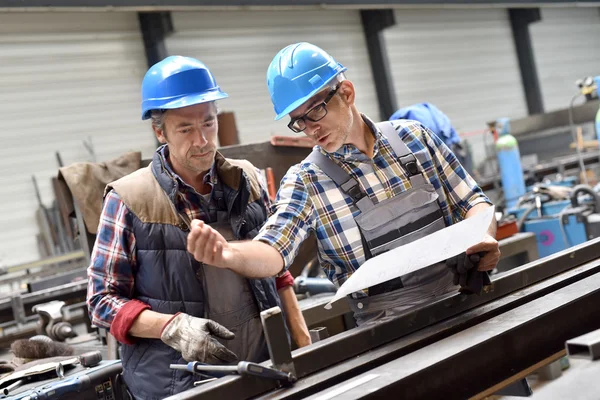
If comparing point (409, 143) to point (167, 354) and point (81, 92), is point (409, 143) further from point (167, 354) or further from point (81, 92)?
point (81, 92)

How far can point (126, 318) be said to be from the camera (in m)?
1.54

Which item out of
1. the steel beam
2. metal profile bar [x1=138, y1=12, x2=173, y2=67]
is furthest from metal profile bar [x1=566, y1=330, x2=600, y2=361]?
metal profile bar [x1=138, y1=12, x2=173, y2=67]

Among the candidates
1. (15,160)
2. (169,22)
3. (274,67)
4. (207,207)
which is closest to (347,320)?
(207,207)

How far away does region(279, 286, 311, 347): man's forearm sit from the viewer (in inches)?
72.0

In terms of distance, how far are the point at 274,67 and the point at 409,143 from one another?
396 mm

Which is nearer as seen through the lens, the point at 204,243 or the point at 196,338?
the point at 204,243

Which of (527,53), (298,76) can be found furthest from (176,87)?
(527,53)

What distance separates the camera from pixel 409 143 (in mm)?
1690

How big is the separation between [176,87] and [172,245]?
40 cm

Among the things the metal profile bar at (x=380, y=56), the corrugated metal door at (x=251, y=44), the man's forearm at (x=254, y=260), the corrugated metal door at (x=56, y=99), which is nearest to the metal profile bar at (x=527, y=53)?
the metal profile bar at (x=380, y=56)

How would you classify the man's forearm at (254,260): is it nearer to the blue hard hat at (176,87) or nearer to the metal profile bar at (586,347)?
the blue hard hat at (176,87)

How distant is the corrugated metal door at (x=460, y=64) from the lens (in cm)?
930

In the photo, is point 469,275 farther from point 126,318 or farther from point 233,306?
point 126,318

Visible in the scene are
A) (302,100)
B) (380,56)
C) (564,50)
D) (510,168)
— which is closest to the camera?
(302,100)
